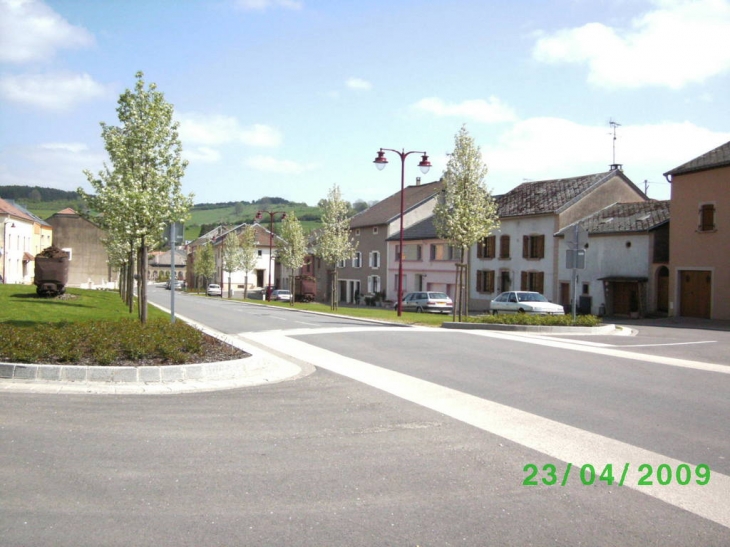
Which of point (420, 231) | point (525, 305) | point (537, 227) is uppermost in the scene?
point (420, 231)

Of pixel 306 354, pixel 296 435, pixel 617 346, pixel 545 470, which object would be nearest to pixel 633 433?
pixel 545 470

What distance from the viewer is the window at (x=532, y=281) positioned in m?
45.6

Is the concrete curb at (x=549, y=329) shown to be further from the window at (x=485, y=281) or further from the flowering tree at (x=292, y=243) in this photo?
the flowering tree at (x=292, y=243)

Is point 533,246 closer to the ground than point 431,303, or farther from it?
farther from it

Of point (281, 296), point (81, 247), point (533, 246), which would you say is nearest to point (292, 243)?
point (281, 296)

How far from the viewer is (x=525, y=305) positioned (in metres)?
31.6

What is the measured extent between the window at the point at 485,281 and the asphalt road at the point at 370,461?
126 ft

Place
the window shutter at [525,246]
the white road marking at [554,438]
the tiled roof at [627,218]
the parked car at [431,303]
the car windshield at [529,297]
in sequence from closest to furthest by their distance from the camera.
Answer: the white road marking at [554,438] < the car windshield at [529,297] < the tiled roof at [627,218] < the parked car at [431,303] < the window shutter at [525,246]

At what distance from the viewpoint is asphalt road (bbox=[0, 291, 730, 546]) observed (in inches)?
189

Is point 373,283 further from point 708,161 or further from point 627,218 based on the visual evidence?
point 708,161

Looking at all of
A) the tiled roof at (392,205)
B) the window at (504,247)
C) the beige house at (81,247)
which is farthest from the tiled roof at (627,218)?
the beige house at (81,247)

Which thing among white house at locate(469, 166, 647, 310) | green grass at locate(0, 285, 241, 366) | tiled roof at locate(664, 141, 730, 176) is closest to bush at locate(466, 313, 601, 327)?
green grass at locate(0, 285, 241, 366)

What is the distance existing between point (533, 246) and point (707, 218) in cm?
1391

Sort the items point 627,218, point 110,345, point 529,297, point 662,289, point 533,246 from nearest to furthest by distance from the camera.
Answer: point 110,345 < point 529,297 < point 662,289 < point 627,218 < point 533,246
